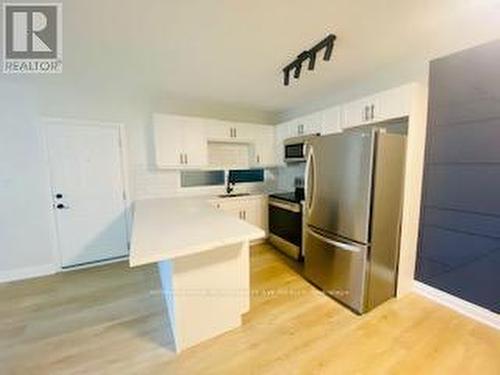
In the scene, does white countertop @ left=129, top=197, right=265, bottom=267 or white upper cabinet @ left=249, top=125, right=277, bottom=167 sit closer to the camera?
white countertop @ left=129, top=197, right=265, bottom=267

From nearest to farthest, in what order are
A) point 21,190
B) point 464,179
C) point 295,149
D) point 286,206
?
point 464,179, point 21,190, point 286,206, point 295,149

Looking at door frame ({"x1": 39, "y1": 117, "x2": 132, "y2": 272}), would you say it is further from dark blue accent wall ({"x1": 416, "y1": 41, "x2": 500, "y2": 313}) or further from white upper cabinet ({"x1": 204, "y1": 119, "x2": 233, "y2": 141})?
dark blue accent wall ({"x1": 416, "y1": 41, "x2": 500, "y2": 313})

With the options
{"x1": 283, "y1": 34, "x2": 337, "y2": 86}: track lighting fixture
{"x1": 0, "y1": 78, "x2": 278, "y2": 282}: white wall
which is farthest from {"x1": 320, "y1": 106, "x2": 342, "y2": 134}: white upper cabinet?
{"x1": 0, "y1": 78, "x2": 278, "y2": 282}: white wall

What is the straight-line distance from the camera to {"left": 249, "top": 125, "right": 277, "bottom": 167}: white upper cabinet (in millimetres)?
4305

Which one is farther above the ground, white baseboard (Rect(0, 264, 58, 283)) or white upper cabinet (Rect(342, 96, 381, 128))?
white upper cabinet (Rect(342, 96, 381, 128))

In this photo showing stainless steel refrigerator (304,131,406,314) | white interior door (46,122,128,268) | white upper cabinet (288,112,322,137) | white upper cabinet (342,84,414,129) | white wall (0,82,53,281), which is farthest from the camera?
white upper cabinet (288,112,322,137)

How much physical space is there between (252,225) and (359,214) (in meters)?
1.00

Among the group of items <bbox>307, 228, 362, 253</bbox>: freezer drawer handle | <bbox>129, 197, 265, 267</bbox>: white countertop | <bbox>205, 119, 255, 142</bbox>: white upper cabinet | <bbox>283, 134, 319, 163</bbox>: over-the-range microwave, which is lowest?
<bbox>307, 228, 362, 253</bbox>: freezer drawer handle

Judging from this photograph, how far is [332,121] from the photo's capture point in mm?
3111

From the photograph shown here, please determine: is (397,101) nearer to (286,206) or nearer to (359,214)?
(359,214)

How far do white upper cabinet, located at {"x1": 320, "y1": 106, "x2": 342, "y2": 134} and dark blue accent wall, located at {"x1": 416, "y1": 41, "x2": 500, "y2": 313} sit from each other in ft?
3.06

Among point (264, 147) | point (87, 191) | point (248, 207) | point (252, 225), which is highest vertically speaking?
point (264, 147)

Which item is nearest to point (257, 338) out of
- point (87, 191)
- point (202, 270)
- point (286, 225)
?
point (202, 270)

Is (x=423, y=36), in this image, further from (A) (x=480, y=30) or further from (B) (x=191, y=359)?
(B) (x=191, y=359)
